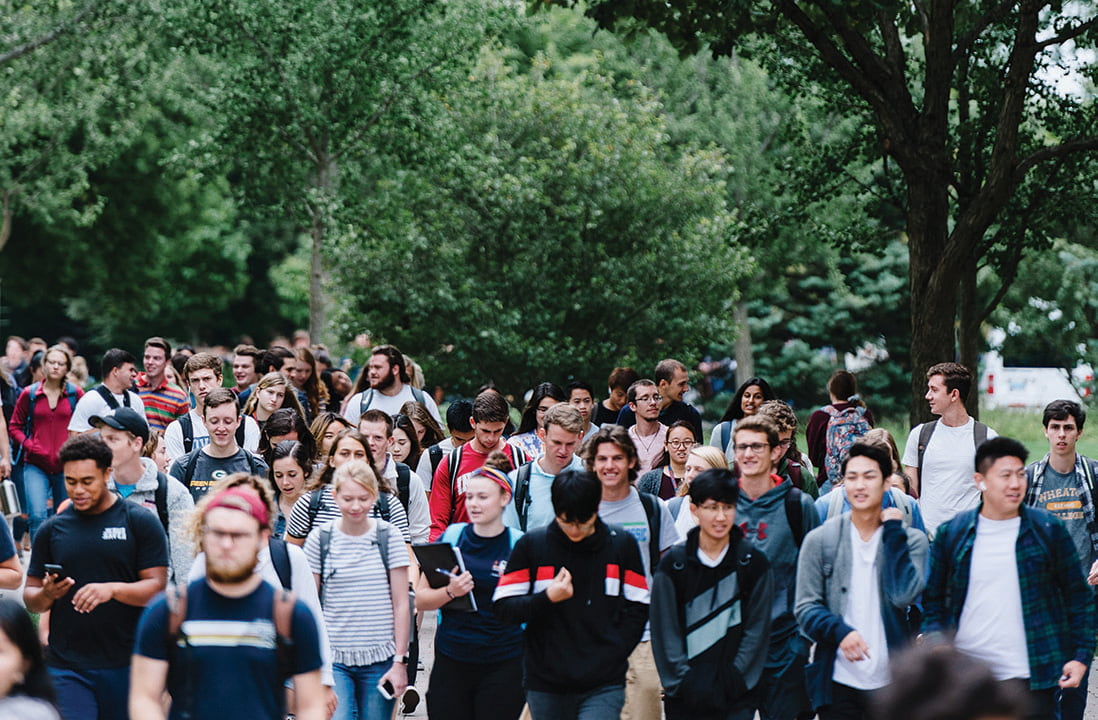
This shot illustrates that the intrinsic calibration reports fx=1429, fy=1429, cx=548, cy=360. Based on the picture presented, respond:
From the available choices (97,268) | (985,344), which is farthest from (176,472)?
(97,268)

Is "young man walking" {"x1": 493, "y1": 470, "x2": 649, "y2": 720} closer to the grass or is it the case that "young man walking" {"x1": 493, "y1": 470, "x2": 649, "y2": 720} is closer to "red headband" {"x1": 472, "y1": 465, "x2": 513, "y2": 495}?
"red headband" {"x1": 472, "y1": 465, "x2": 513, "y2": 495}

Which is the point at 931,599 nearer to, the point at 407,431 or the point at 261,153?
the point at 407,431

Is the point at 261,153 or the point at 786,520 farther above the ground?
the point at 261,153

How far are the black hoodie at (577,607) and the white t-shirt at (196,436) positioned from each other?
3.84 m

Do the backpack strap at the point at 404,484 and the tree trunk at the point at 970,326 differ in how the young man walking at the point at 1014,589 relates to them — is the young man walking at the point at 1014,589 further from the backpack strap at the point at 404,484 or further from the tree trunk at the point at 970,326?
the tree trunk at the point at 970,326

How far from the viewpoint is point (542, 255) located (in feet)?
61.5

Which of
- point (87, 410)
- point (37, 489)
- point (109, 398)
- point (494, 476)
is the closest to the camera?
point (494, 476)

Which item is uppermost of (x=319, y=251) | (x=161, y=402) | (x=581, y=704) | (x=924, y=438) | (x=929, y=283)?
(x=319, y=251)

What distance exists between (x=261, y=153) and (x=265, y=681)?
17.5m

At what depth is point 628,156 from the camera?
18969 millimetres

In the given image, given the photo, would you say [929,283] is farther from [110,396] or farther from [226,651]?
[226,651]

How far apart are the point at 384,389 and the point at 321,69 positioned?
9.23 meters

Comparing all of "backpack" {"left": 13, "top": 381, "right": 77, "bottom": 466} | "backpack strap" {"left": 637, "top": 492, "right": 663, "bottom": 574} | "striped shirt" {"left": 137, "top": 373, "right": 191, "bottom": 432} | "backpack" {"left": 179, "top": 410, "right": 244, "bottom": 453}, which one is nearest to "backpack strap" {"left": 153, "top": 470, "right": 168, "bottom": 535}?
"backpack strap" {"left": 637, "top": 492, "right": 663, "bottom": 574}

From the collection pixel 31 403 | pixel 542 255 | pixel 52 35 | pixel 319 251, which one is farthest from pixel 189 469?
pixel 52 35
